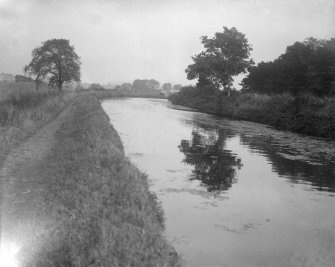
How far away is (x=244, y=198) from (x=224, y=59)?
47.0 metres

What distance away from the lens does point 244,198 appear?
12242 mm

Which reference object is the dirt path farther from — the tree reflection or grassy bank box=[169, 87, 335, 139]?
grassy bank box=[169, 87, 335, 139]

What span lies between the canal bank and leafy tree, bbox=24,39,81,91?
57.4m

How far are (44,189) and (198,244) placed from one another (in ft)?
15.1

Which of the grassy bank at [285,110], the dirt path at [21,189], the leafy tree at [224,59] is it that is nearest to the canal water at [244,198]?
the dirt path at [21,189]

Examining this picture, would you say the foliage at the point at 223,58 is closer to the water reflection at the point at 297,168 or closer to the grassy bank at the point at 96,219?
the water reflection at the point at 297,168

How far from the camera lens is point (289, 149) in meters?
22.1

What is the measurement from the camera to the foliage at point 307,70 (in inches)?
1527

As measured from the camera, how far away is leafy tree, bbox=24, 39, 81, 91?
66.2m

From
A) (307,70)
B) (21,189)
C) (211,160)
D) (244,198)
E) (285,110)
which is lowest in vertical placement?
(244,198)

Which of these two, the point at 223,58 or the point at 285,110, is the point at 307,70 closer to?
the point at 285,110

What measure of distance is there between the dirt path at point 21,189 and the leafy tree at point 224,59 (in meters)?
42.6

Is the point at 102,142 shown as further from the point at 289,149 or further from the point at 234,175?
the point at 289,149

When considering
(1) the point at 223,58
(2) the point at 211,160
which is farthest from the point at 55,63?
(2) the point at 211,160
